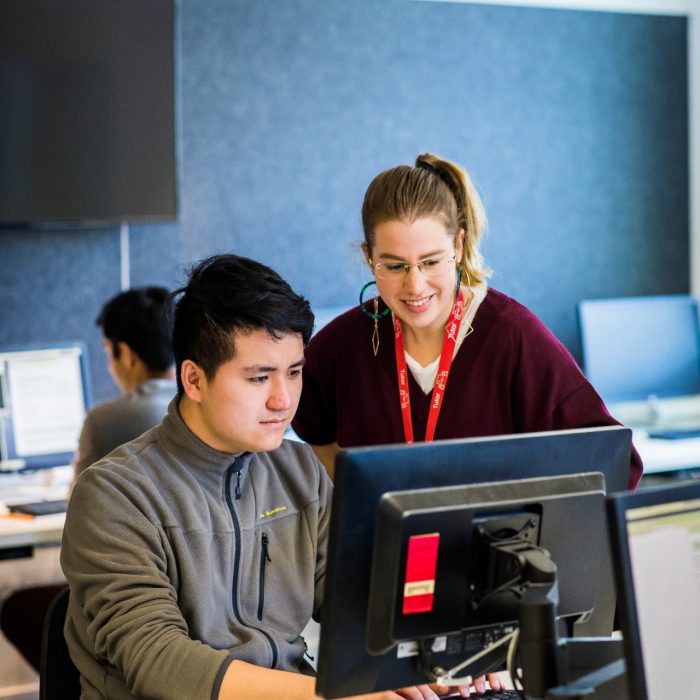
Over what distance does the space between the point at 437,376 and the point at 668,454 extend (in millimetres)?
2073

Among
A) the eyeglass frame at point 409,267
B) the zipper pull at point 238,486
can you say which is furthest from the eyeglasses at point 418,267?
the zipper pull at point 238,486

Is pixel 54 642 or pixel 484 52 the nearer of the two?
pixel 54 642

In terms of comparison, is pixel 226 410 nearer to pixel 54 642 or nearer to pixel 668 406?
pixel 54 642

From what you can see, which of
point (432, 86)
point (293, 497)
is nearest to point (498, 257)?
point (432, 86)

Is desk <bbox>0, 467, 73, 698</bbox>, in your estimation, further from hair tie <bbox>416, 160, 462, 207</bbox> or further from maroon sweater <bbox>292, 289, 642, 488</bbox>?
hair tie <bbox>416, 160, 462, 207</bbox>

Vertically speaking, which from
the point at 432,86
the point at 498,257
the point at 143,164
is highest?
the point at 432,86

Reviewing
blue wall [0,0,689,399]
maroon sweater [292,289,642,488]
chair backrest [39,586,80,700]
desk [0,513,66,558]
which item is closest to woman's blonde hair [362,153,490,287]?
maroon sweater [292,289,642,488]

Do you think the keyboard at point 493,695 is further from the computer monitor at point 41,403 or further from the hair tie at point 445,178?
the computer monitor at point 41,403

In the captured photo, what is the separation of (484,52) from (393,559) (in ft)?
12.0

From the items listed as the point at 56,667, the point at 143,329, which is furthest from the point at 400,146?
the point at 56,667

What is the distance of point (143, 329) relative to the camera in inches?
121

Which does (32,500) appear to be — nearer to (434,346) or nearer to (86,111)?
(86,111)

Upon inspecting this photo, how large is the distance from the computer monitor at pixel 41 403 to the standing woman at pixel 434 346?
1.60 meters

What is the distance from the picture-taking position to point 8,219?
3.75 meters
